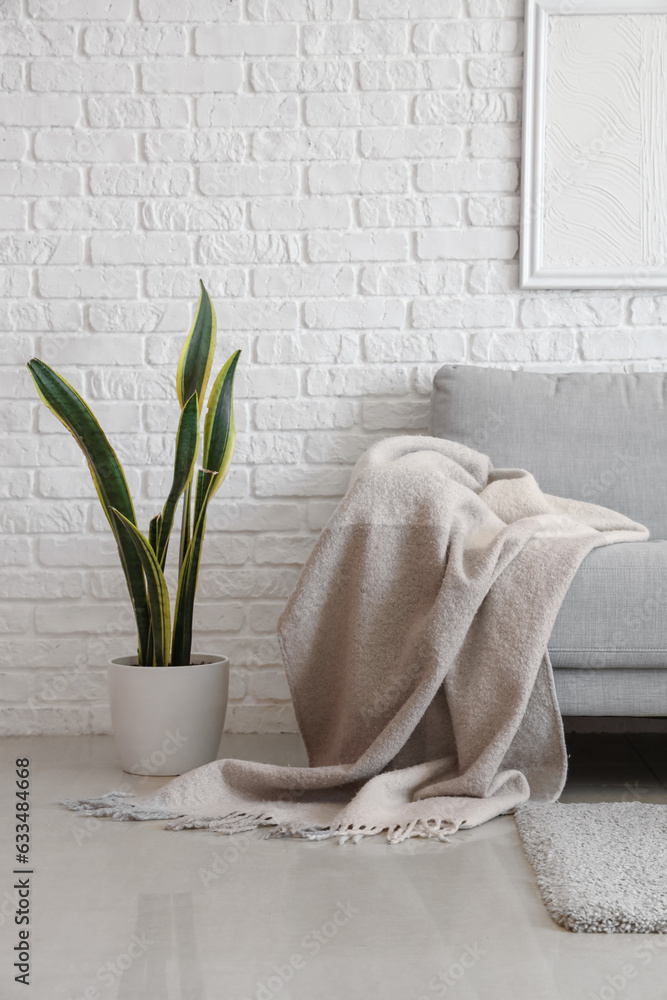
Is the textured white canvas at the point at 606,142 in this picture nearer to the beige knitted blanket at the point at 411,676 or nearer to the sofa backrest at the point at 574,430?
the sofa backrest at the point at 574,430

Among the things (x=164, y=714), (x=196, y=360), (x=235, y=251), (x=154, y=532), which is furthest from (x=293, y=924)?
(x=235, y=251)

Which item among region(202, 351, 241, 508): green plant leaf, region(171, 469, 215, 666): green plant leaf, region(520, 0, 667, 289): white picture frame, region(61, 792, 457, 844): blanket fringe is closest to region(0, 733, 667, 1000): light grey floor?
region(61, 792, 457, 844): blanket fringe

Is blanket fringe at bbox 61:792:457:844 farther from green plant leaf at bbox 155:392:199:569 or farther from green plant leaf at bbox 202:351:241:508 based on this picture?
green plant leaf at bbox 202:351:241:508

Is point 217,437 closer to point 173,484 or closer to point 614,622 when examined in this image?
point 173,484

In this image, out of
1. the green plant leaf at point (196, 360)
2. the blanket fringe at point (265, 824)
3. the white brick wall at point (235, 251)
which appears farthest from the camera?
the white brick wall at point (235, 251)

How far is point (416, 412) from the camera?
7.18 ft

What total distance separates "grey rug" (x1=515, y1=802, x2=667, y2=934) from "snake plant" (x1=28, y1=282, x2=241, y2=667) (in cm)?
72

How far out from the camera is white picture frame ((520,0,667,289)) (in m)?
2.15

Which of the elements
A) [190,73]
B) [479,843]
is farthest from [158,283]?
[479,843]

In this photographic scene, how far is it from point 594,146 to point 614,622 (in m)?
1.24

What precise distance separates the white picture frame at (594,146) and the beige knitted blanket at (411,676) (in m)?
0.78

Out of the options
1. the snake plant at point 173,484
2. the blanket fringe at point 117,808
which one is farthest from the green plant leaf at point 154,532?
the blanket fringe at point 117,808

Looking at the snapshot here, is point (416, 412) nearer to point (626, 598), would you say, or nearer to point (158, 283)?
point (158, 283)

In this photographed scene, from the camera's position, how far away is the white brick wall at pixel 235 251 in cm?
215
